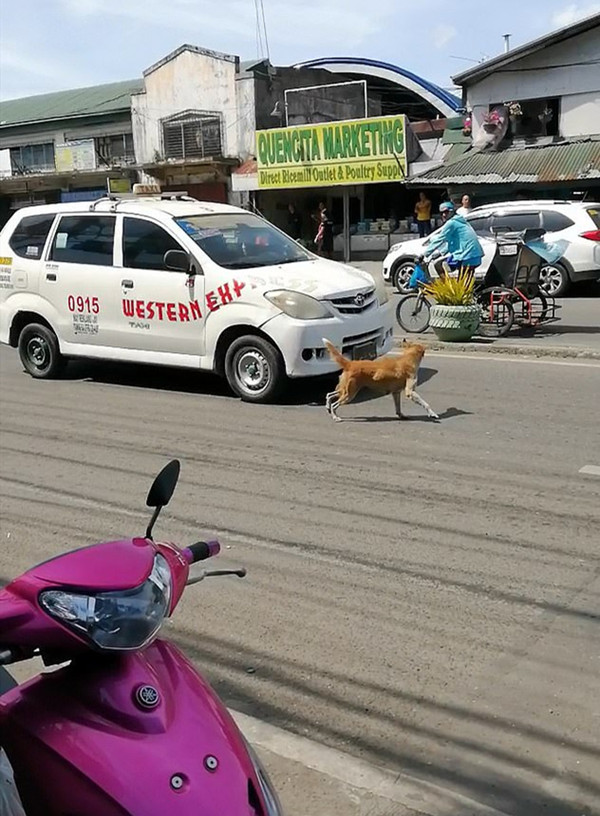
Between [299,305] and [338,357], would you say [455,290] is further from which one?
[338,357]

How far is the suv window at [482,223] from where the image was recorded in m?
18.2

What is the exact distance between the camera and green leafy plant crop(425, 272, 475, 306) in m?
12.0

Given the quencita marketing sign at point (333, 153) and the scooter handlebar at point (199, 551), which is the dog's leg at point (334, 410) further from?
the quencita marketing sign at point (333, 153)

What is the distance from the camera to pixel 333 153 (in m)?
26.9

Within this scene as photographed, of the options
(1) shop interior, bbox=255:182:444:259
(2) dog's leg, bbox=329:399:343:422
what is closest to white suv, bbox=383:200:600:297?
(1) shop interior, bbox=255:182:444:259

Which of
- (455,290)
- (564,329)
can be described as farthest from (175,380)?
(564,329)

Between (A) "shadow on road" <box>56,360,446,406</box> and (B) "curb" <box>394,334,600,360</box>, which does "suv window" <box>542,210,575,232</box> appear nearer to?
(B) "curb" <box>394,334,600,360</box>

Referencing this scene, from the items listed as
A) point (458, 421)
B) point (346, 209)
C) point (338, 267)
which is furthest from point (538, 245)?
point (346, 209)

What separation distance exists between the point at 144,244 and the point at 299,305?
1.99 m

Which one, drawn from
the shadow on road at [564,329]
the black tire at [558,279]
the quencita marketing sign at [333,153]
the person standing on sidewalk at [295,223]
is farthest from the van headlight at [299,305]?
the person standing on sidewalk at [295,223]

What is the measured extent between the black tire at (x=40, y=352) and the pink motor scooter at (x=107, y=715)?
8.65 m

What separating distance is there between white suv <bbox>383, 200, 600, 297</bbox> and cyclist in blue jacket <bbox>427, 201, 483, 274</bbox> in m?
4.46

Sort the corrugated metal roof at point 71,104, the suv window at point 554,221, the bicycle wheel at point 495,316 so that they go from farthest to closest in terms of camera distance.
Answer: the corrugated metal roof at point 71,104 → the suv window at point 554,221 → the bicycle wheel at point 495,316

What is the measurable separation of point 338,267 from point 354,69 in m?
27.7
